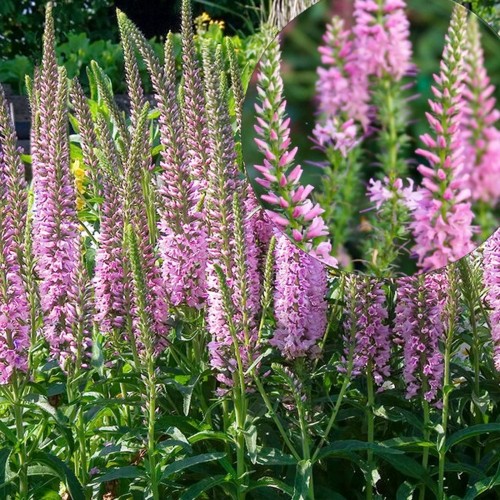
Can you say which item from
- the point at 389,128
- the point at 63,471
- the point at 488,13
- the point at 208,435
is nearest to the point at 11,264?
the point at 63,471

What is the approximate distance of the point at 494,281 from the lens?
3.39 m

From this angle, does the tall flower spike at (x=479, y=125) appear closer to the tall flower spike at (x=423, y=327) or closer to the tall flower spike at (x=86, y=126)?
the tall flower spike at (x=423, y=327)

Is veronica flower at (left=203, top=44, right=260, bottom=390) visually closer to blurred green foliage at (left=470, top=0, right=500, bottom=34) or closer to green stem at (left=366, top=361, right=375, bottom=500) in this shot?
green stem at (left=366, top=361, right=375, bottom=500)

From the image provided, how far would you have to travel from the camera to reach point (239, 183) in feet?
10.3

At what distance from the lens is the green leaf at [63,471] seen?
3.25 meters

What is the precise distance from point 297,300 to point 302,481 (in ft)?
1.79

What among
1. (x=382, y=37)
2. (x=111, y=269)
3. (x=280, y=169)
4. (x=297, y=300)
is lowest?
(x=297, y=300)

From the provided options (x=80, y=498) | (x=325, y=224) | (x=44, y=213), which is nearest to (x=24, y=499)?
(x=80, y=498)

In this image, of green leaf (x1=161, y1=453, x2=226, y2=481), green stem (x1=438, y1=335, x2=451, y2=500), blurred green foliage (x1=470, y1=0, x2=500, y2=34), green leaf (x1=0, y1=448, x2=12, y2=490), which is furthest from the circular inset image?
blurred green foliage (x1=470, y1=0, x2=500, y2=34)

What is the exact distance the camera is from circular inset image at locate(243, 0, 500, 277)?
264 centimetres

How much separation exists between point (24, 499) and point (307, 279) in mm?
1223

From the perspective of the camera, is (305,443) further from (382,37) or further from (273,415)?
(382,37)

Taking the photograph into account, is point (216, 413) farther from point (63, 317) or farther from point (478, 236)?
point (478, 236)

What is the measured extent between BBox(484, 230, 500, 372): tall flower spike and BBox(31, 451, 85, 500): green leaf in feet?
4.82
